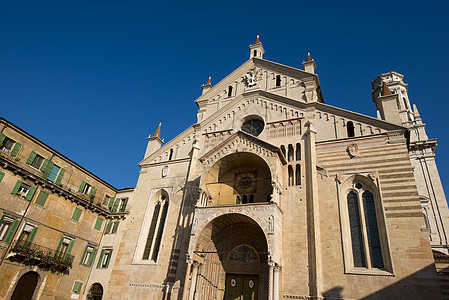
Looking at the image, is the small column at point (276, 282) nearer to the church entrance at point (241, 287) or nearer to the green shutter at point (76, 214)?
the church entrance at point (241, 287)

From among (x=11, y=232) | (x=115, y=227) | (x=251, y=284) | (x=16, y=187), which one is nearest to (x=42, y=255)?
(x=11, y=232)

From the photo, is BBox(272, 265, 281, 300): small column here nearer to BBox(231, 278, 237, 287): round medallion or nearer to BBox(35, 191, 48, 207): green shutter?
BBox(231, 278, 237, 287): round medallion

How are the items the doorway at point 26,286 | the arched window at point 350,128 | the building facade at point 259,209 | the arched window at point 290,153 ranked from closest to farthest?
the building facade at point 259,209 → the arched window at point 350,128 → the arched window at point 290,153 → the doorway at point 26,286

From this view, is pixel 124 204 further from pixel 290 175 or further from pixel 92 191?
pixel 290 175

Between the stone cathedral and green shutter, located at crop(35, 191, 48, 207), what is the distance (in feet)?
20.4

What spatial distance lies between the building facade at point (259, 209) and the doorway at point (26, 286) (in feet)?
2.39

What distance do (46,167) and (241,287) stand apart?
1675 centimetres

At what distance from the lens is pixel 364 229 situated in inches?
628

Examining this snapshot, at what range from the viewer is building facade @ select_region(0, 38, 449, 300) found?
1522 cm

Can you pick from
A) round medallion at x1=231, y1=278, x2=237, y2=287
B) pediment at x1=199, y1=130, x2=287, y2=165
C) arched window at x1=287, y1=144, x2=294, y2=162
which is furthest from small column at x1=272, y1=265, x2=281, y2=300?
arched window at x1=287, y1=144, x2=294, y2=162

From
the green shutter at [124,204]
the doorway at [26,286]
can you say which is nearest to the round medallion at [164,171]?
the green shutter at [124,204]

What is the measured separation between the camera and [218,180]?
2114cm

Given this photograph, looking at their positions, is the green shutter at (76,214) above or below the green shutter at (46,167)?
below

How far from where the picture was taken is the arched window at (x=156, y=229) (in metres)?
21.0
